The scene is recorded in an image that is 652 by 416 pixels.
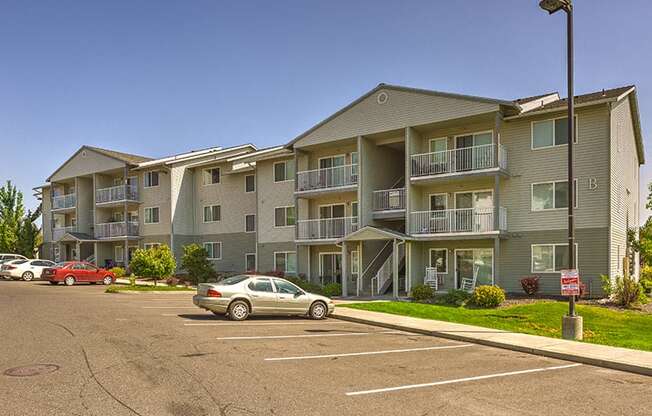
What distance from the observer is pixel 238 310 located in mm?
16250

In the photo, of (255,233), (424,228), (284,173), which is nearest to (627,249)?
(424,228)

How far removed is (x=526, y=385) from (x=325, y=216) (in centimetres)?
2392

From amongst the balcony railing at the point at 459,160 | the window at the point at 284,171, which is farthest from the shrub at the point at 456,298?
the window at the point at 284,171

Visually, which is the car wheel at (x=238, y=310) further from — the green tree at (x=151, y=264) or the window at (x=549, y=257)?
the green tree at (x=151, y=264)

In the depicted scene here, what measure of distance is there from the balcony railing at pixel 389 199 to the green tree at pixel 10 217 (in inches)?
1517

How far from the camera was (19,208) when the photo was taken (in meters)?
51.7

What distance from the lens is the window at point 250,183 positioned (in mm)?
37081

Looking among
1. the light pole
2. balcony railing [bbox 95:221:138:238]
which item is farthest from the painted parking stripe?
balcony railing [bbox 95:221:138:238]

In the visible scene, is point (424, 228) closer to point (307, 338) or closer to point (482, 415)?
point (307, 338)

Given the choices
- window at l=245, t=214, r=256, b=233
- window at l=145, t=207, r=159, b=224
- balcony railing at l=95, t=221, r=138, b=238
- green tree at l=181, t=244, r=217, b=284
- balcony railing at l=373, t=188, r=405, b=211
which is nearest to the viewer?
balcony railing at l=373, t=188, r=405, b=211

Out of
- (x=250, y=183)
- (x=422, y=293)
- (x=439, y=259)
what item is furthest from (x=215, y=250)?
(x=422, y=293)

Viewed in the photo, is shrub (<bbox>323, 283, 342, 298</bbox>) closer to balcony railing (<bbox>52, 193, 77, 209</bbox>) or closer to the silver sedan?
the silver sedan

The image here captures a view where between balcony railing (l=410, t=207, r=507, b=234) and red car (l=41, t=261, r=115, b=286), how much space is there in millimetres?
20066

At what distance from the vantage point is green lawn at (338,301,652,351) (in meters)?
15.0
